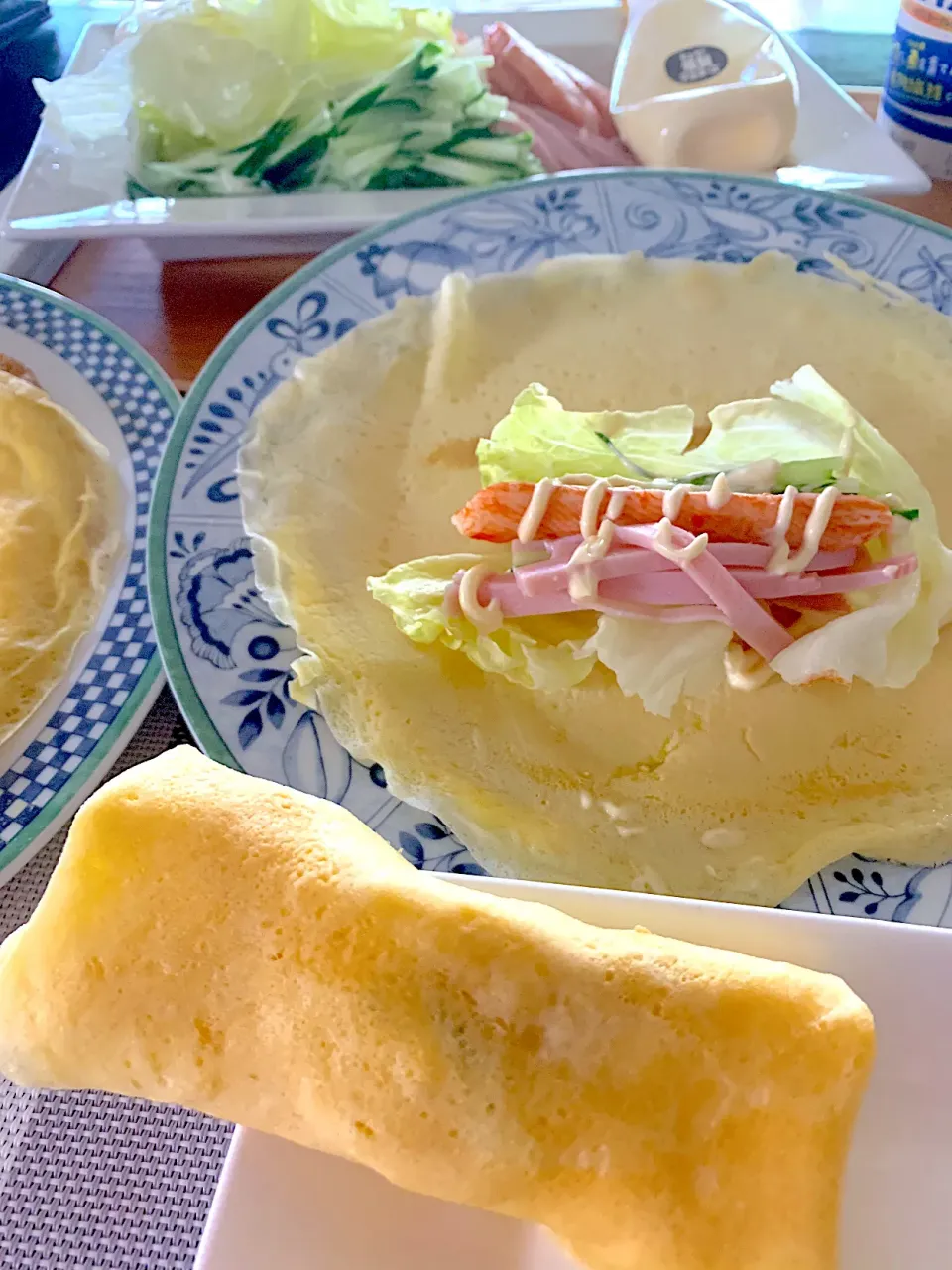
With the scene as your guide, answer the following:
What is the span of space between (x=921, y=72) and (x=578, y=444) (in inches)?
35.1

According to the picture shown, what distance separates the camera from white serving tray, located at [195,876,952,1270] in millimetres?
423

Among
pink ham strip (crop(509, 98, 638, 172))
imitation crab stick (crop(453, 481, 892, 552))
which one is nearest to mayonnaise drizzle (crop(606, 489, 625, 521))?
imitation crab stick (crop(453, 481, 892, 552))

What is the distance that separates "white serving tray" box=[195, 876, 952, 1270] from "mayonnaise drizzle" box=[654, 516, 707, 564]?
38 cm

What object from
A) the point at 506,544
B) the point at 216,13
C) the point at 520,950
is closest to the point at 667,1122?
the point at 520,950

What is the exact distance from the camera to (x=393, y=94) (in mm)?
1342

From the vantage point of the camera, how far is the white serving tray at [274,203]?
1.21 meters

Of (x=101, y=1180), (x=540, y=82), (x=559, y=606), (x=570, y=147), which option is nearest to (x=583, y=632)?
(x=559, y=606)

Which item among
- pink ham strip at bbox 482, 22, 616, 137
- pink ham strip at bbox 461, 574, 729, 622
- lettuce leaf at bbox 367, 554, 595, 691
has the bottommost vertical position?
lettuce leaf at bbox 367, 554, 595, 691

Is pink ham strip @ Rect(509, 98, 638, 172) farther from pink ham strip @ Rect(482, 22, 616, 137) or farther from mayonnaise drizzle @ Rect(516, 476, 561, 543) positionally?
mayonnaise drizzle @ Rect(516, 476, 561, 543)

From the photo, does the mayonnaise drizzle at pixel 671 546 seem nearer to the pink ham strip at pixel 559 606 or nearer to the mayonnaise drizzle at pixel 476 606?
the pink ham strip at pixel 559 606

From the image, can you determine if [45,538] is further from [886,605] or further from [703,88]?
[703,88]

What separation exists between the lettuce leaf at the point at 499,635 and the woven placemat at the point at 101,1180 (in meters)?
0.41

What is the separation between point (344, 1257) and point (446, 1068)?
3.8 inches

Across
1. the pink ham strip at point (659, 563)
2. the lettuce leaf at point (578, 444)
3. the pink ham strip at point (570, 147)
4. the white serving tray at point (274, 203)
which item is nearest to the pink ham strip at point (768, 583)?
the pink ham strip at point (659, 563)
